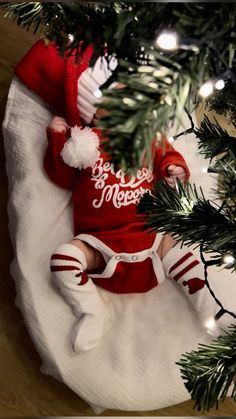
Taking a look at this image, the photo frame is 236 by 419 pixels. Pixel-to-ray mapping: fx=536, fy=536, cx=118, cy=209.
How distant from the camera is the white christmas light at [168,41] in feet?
1.50

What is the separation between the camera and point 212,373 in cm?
64

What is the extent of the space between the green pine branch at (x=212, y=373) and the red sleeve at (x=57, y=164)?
0.67 meters

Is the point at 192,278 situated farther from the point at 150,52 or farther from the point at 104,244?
the point at 150,52

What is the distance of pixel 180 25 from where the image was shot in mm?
463

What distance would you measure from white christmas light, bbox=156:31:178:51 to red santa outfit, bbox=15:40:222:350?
27.2 inches

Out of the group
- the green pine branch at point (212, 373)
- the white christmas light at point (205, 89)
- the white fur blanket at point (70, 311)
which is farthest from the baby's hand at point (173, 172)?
the white christmas light at point (205, 89)

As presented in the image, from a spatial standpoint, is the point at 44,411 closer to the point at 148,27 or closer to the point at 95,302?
the point at 95,302

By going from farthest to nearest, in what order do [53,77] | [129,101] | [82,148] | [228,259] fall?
[53,77] → [82,148] → [228,259] → [129,101]

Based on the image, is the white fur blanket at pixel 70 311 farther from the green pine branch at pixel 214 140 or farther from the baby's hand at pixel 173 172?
Answer: the green pine branch at pixel 214 140

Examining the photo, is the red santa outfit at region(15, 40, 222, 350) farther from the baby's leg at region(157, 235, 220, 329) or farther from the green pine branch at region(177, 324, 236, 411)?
the green pine branch at region(177, 324, 236, 411)

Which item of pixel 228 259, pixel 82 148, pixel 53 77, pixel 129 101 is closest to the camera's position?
pixel 129 101

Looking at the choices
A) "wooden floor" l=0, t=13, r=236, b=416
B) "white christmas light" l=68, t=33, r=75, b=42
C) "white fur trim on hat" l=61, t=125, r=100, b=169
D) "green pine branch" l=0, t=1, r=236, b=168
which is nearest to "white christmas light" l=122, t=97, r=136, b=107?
"green pine branch" l=0, t=1, r=236, b=168

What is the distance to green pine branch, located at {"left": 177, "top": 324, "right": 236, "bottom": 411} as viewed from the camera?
634 millimetres

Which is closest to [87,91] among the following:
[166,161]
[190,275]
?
[166,161]
